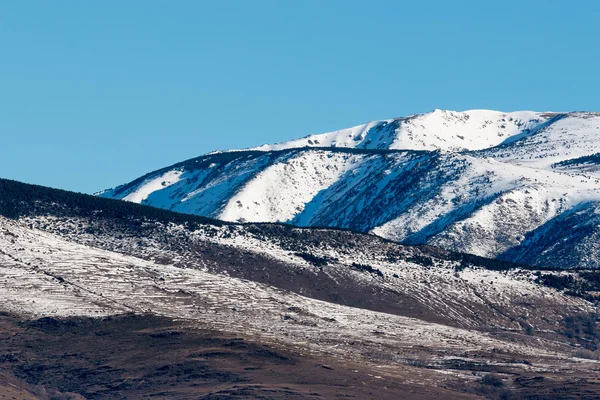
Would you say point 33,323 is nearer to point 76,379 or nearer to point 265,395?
point 76,379

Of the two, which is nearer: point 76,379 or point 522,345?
point 76,379

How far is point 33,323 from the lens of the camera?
180 m

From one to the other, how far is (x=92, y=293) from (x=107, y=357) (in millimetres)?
28846

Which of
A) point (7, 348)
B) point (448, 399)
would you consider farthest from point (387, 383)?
point (7, 348)

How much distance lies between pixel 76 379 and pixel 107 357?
7713 millimetres

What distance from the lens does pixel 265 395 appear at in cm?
15012

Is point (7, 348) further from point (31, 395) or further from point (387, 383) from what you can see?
point (387, 383)

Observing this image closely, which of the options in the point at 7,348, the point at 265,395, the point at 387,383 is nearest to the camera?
the point at 265,395

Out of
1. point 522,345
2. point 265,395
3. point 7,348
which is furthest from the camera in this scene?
point 522,345

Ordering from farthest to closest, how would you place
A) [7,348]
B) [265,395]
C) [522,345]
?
[522,345] → [7,348] → [265,395]

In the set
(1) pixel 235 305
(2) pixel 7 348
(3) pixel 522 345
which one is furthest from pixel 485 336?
(2) pixel 7 348

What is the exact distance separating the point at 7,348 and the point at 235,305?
37098mm

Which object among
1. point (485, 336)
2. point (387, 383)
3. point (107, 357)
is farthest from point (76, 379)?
point (485, 336)

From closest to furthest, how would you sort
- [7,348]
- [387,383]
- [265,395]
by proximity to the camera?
[265,395] → [387,383] → [7,348]
